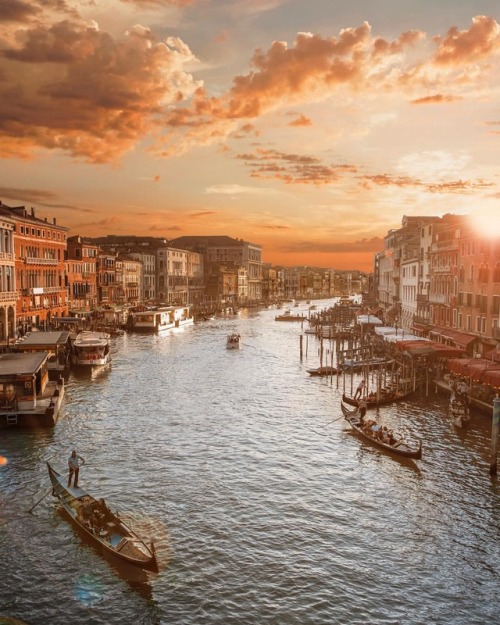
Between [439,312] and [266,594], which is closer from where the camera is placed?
[266,594]

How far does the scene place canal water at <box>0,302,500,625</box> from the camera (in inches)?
666

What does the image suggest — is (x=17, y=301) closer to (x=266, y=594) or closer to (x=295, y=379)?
(x=295, y=379)

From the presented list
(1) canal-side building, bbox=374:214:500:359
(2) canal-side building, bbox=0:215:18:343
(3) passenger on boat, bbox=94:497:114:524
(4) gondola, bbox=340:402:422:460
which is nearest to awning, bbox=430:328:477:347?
(1) canal-side building, bbox=374:214:500:359

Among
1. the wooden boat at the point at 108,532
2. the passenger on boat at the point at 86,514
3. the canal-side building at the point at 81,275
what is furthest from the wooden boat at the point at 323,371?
the canal-side building at the point at 81,275

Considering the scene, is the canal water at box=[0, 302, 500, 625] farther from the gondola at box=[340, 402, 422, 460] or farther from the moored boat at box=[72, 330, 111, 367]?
the moored boat at box=[72, 330, 111, 367]

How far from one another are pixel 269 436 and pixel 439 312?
35.5 metres

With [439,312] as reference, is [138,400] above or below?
below

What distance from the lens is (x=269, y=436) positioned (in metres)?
33.3

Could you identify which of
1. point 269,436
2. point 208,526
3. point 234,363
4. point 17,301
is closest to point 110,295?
point 17,301

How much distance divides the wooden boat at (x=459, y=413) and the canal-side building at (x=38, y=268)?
49.8 m

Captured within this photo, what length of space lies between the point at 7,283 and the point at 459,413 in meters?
50.9

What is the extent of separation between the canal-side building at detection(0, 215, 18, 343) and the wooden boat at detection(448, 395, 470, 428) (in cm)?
4599

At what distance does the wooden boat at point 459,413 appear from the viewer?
3422cm

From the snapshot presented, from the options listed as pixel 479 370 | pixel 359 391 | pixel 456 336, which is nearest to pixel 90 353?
pixel 359 391
